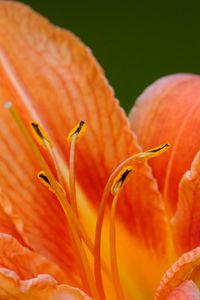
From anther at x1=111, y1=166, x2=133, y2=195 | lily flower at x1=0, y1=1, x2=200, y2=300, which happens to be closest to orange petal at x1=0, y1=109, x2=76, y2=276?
lily flower at x1=0, y1=1, x2=200, y2=300

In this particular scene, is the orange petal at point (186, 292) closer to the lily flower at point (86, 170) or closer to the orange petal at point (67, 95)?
the lily flower at point (86, 170)

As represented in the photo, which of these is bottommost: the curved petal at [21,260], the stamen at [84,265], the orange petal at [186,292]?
the orange petal at [186,292]

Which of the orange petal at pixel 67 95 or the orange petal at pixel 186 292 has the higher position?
the orange petal at pixel 67 95

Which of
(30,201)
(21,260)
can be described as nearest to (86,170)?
(30,201)

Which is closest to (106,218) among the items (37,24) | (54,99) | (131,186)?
(131,186)

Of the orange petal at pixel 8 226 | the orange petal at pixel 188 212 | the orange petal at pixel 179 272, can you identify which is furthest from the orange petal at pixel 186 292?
the orange petal at pixel 8 226

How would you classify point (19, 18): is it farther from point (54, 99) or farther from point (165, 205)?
point (165, 205)
